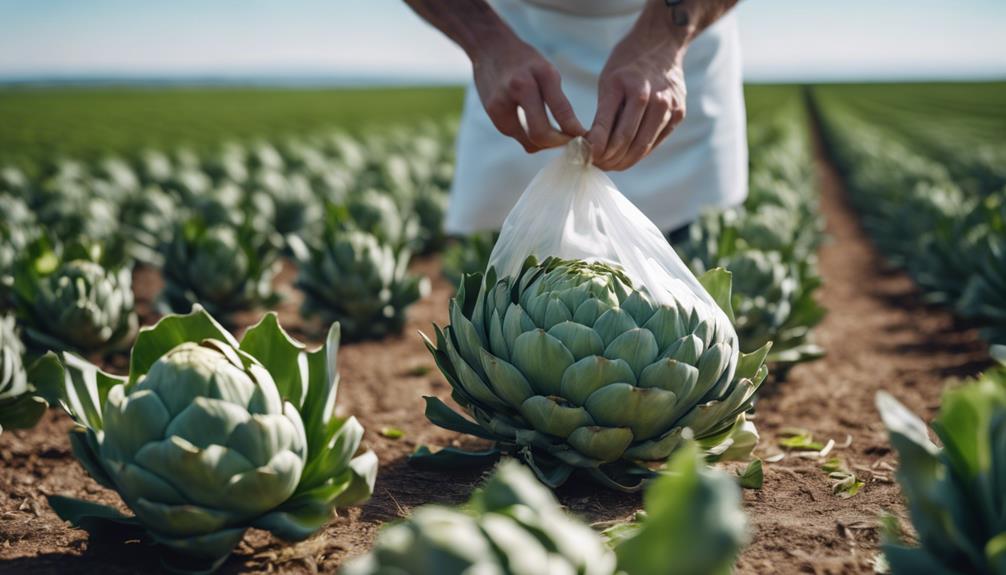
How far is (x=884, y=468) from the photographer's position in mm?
2176

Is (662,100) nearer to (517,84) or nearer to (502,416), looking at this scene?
(517,84)

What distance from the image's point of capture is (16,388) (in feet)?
7.21

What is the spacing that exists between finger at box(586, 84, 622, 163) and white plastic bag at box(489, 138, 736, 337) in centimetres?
3

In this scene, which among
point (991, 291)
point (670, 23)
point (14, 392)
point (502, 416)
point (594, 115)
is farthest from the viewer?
point (991, 291)

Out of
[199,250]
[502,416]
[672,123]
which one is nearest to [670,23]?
[672,123]

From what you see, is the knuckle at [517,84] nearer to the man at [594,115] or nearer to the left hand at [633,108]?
the left hand at [633,108]

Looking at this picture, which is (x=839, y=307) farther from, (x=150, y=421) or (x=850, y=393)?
(x=150, y=421)

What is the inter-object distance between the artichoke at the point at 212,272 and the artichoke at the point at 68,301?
A: 538 millimetres

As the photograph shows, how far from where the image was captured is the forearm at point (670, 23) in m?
2.33

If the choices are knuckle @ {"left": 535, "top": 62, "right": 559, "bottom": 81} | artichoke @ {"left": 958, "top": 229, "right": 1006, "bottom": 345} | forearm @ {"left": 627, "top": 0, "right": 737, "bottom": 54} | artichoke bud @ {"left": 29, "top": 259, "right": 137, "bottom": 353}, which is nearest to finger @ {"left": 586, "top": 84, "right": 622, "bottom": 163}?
knuckle @ {"left": 535, "top": 62, "right": 559, "bottom": 81}

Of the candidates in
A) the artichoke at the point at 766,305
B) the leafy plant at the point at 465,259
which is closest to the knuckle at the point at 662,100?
the artichoke at the point at 766,305

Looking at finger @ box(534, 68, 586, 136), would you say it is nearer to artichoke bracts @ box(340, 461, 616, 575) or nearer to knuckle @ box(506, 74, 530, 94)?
knuckle @ box(506, 74, 530, 94)

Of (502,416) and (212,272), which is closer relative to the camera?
(502,416)

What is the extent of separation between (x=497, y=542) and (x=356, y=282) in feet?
8.65
